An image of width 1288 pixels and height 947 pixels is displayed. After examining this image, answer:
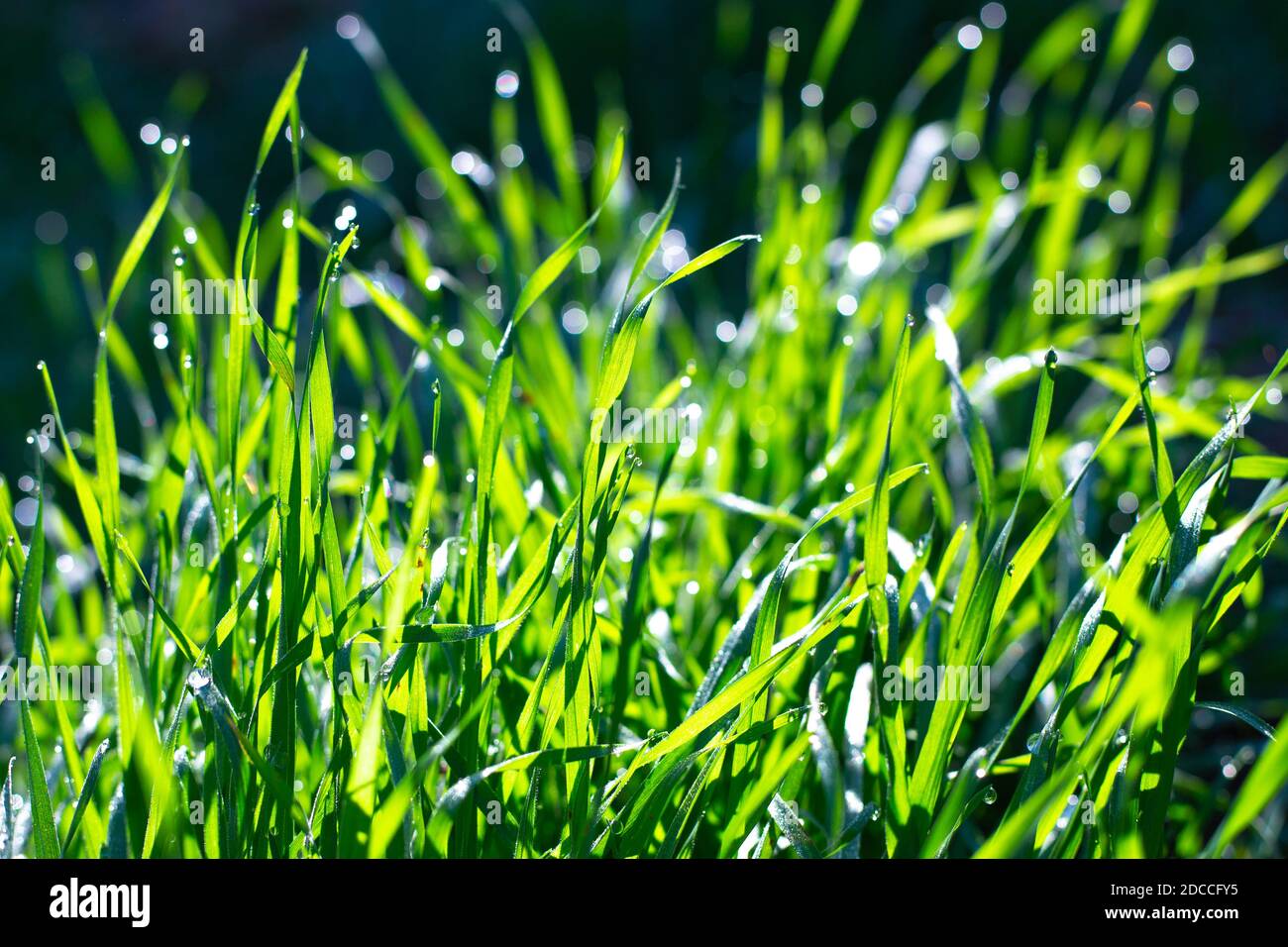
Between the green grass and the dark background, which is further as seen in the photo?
the dark background

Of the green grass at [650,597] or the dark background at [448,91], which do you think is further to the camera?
the dark background at [448,91]

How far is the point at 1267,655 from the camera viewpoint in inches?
60.4

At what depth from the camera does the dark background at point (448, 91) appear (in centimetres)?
256

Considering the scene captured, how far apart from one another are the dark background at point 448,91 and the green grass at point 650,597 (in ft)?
2.47

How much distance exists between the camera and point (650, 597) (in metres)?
1.26

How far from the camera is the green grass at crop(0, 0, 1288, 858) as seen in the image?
891 mm

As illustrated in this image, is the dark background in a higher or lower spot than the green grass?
higher

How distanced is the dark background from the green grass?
752 mm

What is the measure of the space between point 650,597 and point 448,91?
240 centimetres

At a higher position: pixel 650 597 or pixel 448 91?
pixel 448 91

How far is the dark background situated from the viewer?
2564 millimetres
